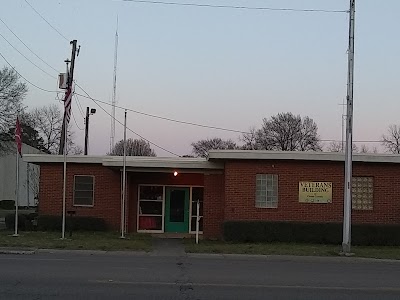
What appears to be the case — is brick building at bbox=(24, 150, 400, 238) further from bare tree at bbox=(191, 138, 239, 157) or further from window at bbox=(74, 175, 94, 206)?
bare tree at bbox=(191, 138, 239, 157)

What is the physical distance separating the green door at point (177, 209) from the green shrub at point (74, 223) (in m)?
3.27

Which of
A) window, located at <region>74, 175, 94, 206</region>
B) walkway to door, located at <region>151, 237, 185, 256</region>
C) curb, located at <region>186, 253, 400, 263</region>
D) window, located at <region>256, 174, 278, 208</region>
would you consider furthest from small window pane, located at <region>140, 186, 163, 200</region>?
curb, located at <region>186, 253, 400, 263</region>

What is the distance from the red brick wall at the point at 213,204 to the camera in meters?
27.3

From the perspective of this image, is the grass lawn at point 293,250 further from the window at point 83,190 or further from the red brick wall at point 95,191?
the window at point 83,190

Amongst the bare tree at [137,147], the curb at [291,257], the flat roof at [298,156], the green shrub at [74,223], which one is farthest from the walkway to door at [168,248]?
the bare tree at [137,147]

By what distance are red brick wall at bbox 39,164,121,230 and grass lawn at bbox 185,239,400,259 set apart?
639cm

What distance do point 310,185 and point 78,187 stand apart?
35.6 feet

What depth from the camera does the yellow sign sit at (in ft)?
82.0

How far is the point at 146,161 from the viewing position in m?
26.8

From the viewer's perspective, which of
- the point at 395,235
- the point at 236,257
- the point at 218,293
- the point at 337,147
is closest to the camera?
the point at 218,293

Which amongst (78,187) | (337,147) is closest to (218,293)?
(78,187)

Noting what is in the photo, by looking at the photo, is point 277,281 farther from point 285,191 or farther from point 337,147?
point 337,147

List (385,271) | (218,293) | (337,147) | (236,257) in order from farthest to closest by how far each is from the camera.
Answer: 1. (337,147)
2. (236,257)
3. (385,271)
4. (218,293)

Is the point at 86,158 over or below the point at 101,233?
over
